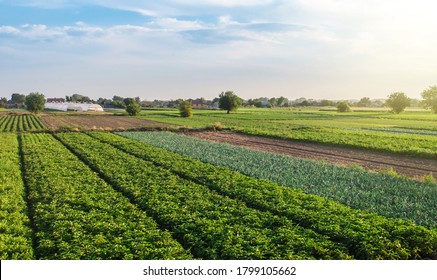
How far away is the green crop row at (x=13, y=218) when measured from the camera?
1156cm

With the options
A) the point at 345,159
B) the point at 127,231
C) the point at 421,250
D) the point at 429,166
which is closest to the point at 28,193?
the point at 127,231

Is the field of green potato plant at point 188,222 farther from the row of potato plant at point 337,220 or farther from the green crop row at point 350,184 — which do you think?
the green crop row at point 350,184

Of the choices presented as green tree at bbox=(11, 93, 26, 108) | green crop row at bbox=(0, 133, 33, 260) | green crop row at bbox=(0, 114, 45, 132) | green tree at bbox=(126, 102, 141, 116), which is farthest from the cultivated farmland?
green tree at bbox=(11, 93, 26, 108)

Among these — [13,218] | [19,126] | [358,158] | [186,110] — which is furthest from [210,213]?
[186,110]

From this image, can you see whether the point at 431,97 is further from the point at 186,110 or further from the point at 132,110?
the point at 132,110

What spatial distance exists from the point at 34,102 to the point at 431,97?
4340 inches

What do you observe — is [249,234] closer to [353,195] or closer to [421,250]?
[421,250]

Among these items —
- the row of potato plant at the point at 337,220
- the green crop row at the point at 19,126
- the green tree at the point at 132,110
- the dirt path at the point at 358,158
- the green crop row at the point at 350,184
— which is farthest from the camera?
the green tree at the point at 132,110

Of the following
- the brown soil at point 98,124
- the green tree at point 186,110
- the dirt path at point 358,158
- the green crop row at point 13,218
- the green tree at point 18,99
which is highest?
the green tree at point 18,99

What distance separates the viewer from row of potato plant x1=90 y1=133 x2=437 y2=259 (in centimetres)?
1194

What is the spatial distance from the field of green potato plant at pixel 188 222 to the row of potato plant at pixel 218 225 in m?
0.03

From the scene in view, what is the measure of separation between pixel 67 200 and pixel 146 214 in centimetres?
365

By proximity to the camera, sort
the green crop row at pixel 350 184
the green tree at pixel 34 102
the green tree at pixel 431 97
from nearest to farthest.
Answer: the green crop row at pixel 350 184
the green tree at pixel 34 102
the green tree at pixel 431 97

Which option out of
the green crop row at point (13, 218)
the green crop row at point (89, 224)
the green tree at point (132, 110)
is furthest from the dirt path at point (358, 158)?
the green tree at point (132, 110)
